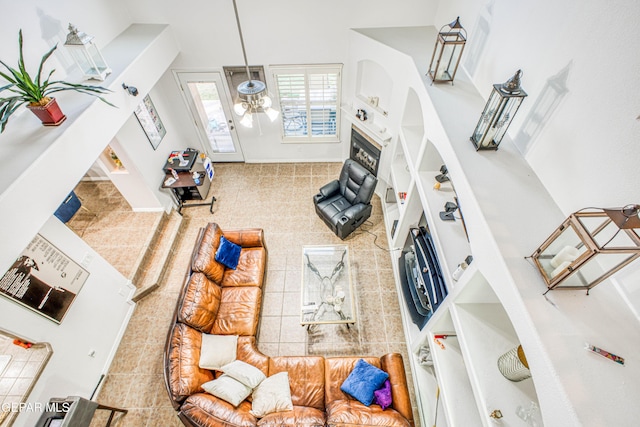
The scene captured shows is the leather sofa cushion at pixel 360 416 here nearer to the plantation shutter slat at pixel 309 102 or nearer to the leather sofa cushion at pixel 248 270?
the leather sofa cushion at pixel 248 270

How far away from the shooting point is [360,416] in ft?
9.65

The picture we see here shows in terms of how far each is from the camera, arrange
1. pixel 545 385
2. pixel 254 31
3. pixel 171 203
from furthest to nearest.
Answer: pixel 171 203
pixel 254 31
pixel 545 385

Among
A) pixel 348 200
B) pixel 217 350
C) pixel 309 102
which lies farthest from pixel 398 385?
pixel 309 102

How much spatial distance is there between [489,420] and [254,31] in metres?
5.77

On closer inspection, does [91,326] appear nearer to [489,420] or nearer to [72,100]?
[72,100]

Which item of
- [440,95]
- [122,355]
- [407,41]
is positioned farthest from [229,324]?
[407,41]

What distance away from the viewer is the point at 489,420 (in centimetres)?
195

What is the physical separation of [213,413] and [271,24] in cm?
548

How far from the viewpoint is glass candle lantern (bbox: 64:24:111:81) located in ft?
10.6

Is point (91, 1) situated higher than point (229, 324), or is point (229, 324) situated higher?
point (91, 1)

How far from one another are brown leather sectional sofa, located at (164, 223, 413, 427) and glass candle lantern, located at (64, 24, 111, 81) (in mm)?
2397

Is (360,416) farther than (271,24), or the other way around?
(271,24)

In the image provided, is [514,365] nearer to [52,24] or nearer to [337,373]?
[337,373]

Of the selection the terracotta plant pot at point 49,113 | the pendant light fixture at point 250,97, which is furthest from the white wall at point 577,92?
the terracotta plant pot at point 49,113
